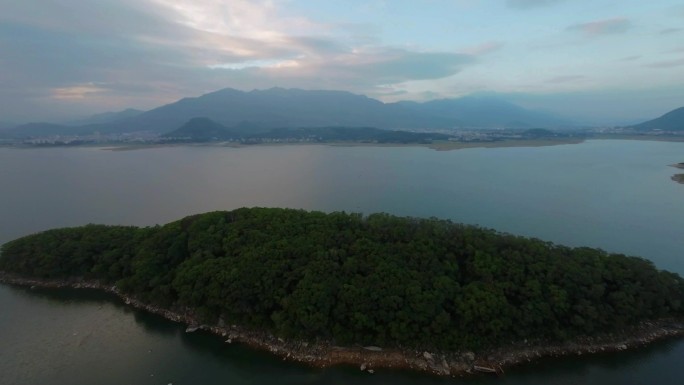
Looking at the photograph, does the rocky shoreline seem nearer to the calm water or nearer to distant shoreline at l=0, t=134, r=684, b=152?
the calm water

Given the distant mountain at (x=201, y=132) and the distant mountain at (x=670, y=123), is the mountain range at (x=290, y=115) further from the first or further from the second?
the distant mountain at (x=670, y=123)

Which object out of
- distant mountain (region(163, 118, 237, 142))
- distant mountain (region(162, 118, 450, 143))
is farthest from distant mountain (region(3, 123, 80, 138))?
distant mountain (region(162, 118, 450, 143))

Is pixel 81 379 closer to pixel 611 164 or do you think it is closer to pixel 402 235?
pixel 402 235

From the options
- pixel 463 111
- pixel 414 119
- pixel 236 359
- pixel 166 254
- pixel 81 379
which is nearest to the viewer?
pixel 81 379

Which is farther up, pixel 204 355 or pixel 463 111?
pixel 463 111

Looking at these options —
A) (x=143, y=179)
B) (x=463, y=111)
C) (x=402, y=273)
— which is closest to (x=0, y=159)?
(x=143, y=179)
